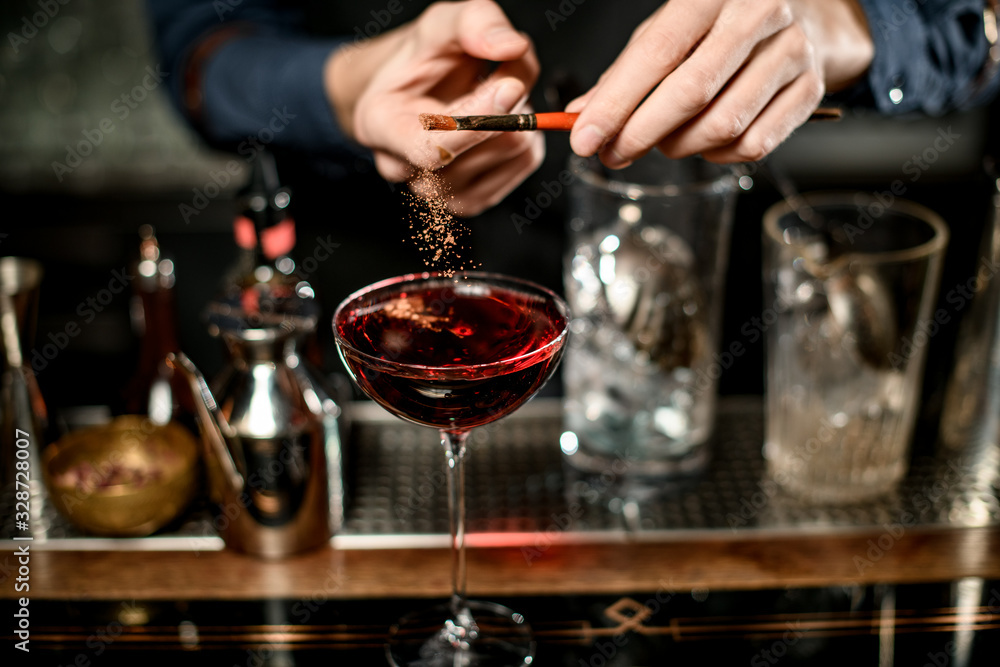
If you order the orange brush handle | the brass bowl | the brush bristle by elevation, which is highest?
the brush bristle

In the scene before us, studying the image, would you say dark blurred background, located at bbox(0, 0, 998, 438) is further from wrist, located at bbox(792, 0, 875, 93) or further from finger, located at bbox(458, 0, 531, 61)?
finger, located at bbox(458, 0, 531, 61)

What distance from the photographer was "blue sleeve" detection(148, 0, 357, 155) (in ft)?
5.43

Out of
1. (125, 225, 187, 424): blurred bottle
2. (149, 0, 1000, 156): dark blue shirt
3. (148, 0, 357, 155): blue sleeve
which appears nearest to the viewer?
(125, 225, 187, 424): blurred bottle

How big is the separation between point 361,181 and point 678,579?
1.26 meters

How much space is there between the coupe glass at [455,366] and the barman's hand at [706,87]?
207 millimetres

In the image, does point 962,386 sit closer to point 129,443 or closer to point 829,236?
point 829,236

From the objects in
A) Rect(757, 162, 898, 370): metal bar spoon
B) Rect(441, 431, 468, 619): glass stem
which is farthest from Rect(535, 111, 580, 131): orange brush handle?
Rect(757, 162, 898, 370): metal bar spoon

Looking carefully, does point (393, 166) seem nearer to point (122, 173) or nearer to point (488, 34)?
point (488, 34)

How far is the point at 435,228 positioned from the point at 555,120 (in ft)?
Result: 0.57

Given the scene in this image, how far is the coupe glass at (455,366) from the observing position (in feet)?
2.95

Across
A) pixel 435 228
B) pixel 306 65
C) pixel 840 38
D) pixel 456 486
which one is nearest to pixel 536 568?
pixel 456 486

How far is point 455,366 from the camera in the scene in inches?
34.7

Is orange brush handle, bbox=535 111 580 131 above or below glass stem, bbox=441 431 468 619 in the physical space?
above

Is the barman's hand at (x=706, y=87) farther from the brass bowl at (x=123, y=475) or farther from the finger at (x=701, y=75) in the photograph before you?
the brass bowl at (x=123, y=475)
